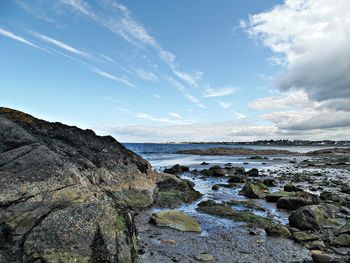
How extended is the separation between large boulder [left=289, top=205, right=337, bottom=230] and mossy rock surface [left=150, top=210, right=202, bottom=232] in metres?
3.29

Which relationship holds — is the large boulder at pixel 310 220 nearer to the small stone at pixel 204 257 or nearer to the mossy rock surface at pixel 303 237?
the mossy rock surface at pixel 303 237

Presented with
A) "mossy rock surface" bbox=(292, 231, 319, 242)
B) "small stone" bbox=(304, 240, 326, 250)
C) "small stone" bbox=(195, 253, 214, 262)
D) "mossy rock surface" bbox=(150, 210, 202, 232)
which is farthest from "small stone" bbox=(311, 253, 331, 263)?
"mossy rock surface" bbox=(150, 210, 202, 232)

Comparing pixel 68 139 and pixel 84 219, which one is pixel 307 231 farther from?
pixel 68 139

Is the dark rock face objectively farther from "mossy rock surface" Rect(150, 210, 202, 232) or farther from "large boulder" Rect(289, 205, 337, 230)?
"large boulder" Rect(289, 205, 337, 230)

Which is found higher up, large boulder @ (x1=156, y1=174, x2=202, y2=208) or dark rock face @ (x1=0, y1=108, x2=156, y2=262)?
dark rock face @ (x1=0, y1=108, x2=156, y2=262)

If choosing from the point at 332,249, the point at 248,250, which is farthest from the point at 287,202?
the point at 248,250

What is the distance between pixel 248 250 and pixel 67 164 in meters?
4.81

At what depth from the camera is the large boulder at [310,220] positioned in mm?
9727

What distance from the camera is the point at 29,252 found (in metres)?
4.75

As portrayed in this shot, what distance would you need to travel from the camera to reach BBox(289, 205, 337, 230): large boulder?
9727mm

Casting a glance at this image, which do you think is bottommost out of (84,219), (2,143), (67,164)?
(84,219)

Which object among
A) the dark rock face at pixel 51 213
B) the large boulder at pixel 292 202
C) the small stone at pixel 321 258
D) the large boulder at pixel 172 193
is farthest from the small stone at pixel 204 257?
the large boulder at pixel 292 202

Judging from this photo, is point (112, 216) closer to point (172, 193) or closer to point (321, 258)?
point (321, 258)

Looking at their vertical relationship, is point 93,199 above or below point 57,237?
A: above
